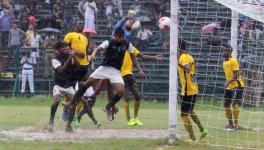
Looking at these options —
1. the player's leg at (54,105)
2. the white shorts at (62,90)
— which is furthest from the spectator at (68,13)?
the player's leg at (54,105)

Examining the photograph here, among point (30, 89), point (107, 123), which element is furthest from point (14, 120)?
point (30, 89)

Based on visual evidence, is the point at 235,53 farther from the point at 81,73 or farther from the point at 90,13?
the point at 90,13

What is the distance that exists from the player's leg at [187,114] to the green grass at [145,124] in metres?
0.33

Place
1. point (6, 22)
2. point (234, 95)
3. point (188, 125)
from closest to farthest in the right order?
point (188, 125)
point (234, 95)
point (6, 22)

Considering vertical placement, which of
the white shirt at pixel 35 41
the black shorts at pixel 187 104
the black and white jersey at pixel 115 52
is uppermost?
the black and white jersey at pixel 115 52

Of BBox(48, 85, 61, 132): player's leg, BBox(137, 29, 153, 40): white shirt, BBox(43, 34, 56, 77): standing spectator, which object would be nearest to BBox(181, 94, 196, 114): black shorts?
BBox(48, 85, 61, 132): player's leg

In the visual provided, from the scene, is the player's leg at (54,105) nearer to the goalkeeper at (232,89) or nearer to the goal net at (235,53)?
the goal net at (235,53)

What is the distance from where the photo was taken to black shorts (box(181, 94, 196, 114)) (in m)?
14.0

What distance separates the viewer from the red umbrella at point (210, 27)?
53.1ft

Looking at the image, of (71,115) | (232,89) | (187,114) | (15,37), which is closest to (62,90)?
(71,115)

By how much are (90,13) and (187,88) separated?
50.5ft

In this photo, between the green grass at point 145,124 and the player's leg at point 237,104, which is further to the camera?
the player's leg at point 237,104

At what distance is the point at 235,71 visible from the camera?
1692 centimetres

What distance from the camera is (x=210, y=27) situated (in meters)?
17.4
